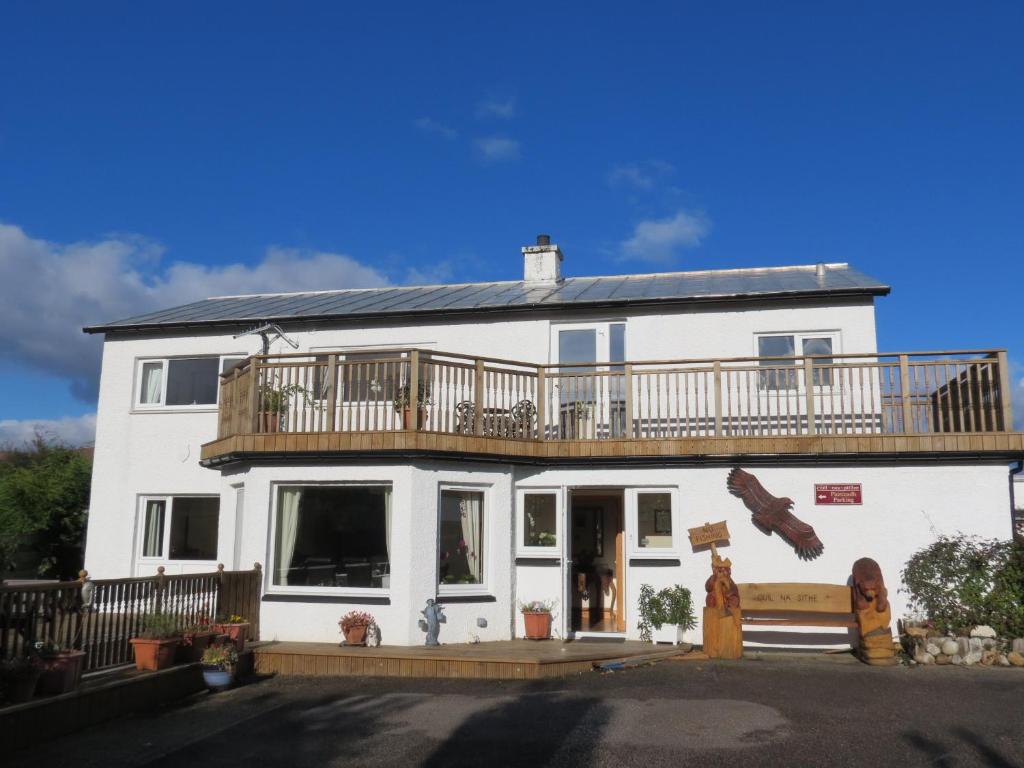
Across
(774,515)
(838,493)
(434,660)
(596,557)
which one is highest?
(838,493)

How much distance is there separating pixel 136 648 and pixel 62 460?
660 inches

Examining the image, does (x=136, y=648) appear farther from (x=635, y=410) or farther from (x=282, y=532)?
(x=635, y=410)

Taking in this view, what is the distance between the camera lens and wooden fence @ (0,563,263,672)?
8.85m

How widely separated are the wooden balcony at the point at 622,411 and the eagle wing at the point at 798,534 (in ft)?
3.17

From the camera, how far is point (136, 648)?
10266 mm

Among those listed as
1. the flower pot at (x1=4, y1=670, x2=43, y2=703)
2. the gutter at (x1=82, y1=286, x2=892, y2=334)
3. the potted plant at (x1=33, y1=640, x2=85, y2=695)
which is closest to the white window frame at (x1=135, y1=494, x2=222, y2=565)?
the gutter at (x1=82, y1=286, x2=892, y2=334)

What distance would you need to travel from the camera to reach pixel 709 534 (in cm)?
1295

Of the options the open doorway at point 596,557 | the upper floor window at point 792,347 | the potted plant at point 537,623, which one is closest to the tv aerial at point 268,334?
the open doorway at point 596,557

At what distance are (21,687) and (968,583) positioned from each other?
1120 centimetres

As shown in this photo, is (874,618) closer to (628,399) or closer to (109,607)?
(628,399)

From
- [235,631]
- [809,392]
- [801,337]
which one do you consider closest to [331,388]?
[235,631]

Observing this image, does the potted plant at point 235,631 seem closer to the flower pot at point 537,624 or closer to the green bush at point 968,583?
the flower pot at point 537,624

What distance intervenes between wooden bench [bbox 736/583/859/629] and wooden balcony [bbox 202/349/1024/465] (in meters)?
1.91

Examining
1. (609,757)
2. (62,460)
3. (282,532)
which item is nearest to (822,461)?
(609,757)
